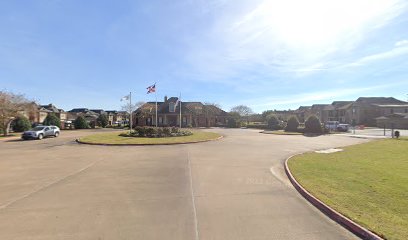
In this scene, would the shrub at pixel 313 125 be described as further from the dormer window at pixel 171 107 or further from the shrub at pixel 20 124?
the shrub at pixel 20 124

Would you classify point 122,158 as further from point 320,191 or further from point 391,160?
point 391,160

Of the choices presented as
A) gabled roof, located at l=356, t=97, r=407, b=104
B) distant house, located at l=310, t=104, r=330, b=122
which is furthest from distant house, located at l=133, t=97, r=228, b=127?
gabled roof, located at l=356, t=97, r=407, b=104

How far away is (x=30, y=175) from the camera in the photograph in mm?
11703

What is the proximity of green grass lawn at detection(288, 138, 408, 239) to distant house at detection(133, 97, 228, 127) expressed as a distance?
58.0 m

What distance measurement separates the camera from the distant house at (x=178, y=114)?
70562mm

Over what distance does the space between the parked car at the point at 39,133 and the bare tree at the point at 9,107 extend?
24.3ft

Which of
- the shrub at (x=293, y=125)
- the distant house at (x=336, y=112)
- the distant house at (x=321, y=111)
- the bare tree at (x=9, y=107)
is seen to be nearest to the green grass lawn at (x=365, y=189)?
the shrub at (x=293, y=125)

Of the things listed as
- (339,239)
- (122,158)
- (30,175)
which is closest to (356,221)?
(339,239)

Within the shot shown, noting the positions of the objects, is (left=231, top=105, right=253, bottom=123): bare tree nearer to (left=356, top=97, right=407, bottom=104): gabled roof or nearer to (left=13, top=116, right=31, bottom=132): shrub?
(left=356, top=97, right=407, bottom=104): gabled roof

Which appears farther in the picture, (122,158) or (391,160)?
(122,158)

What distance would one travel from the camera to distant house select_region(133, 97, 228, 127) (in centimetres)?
7056

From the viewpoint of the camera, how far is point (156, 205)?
7.56m

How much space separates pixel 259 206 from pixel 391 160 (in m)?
10.5

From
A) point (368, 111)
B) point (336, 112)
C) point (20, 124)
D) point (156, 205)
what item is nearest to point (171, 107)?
point (20, 124)
